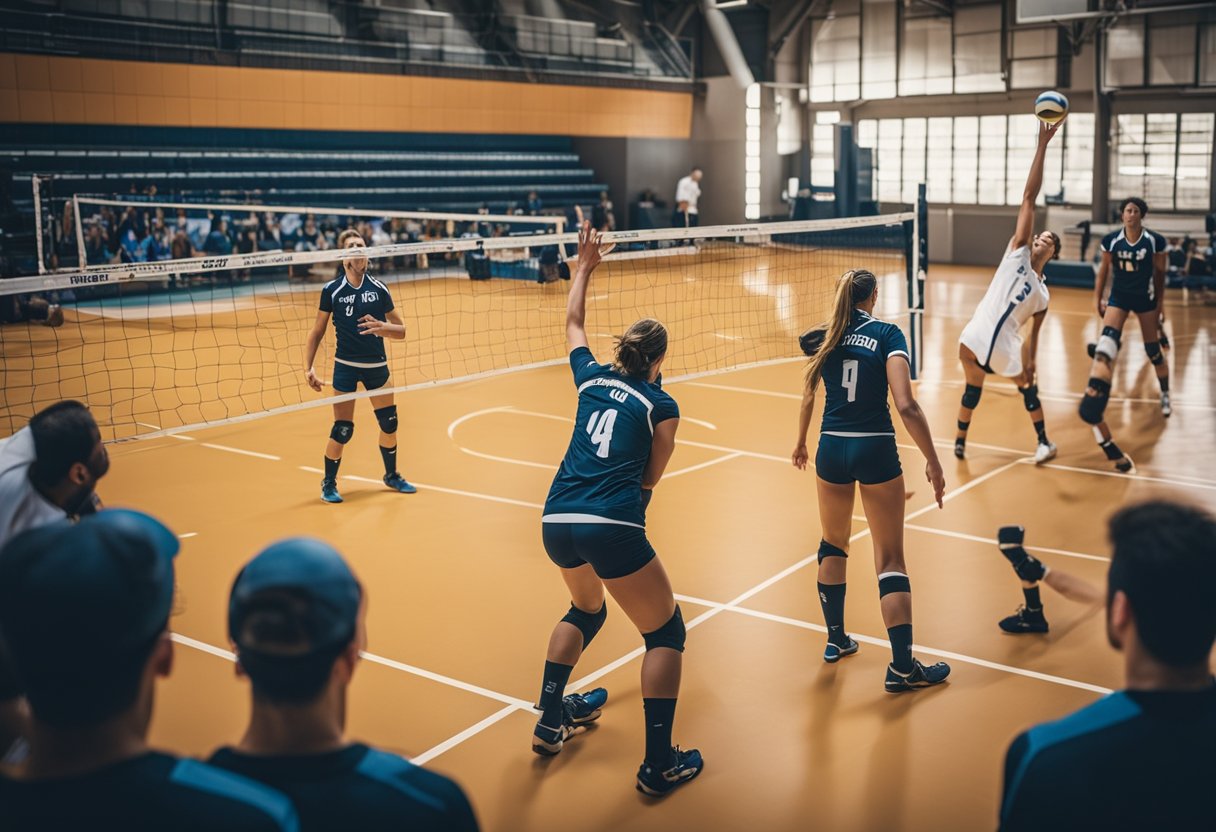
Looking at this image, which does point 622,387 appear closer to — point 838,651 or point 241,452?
point 838,651

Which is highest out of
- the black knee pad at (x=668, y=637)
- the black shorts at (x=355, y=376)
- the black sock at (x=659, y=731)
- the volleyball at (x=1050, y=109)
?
the volleyball at (x=1050, y=109)

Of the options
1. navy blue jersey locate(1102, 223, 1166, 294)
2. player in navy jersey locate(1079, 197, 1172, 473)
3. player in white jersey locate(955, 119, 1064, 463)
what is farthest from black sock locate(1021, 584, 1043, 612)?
navy blue jersey locate(1102, 223, 1166, 294)

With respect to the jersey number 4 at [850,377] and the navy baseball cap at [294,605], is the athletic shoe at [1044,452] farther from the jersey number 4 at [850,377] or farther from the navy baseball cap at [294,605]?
the navy baseball cap at [294,605]

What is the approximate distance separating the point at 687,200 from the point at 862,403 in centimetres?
2903

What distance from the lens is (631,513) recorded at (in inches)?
203

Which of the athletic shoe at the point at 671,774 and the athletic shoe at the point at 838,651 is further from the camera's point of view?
the athletic shoe at the point at 838,651

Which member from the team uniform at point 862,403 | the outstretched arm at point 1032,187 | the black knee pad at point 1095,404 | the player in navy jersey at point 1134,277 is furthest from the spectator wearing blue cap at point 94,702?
the player in navy jersey at point 1134,277

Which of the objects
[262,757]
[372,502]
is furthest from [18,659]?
[372,502]

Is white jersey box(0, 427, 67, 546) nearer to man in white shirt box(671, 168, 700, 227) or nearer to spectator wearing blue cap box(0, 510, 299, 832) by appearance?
spectator wearing blue cap box(0, 510, 299, 832)

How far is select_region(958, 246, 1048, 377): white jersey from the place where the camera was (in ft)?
34.3

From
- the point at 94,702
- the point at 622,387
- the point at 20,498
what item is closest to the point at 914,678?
the point at 622,387

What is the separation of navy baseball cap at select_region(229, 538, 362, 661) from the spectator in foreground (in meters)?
1.40

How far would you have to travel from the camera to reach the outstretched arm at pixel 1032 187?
9.03 metres

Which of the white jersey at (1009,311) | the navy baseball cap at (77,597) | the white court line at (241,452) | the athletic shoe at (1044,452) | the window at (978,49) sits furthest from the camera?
the window at (978,49)
